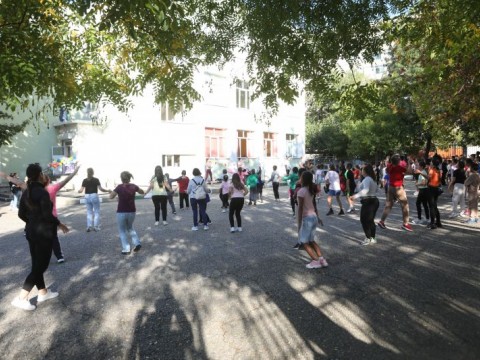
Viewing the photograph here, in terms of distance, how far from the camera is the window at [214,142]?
28142 millimetres

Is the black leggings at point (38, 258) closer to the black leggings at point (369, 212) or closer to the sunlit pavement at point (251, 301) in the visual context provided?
the sunlit pavement at point (251, 301)

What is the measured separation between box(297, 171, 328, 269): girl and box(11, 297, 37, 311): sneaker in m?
4.05

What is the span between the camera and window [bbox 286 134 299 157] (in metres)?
34.8

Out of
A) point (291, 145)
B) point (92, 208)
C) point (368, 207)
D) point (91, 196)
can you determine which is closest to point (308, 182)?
point (368, 207)

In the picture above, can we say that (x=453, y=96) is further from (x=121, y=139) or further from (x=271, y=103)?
(x=121, y=139)

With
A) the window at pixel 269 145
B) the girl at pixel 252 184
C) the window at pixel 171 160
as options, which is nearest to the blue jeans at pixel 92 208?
the girl at pixel 252 184

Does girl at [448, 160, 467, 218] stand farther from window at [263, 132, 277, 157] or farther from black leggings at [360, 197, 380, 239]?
window at [263, 132, 277, 157]

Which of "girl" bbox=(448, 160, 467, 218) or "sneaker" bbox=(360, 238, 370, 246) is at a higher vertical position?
"girl" bbox=(448, 160, 467, 218)

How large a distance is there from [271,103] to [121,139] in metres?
19.5

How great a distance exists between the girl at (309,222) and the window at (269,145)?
85.2ft

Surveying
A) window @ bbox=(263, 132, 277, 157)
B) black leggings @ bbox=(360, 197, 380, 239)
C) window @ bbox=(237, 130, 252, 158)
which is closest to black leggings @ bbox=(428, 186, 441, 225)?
black leggings @ bbox=(360, 197, 380, 239)

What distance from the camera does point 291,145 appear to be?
35.0 metres

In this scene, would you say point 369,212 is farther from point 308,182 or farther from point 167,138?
point 167,138

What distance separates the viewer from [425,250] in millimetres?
7355
